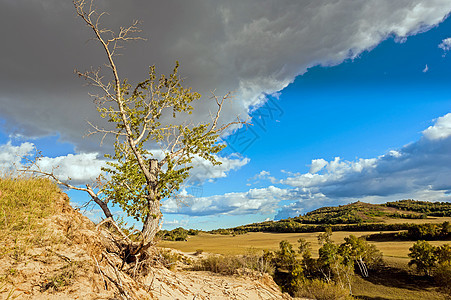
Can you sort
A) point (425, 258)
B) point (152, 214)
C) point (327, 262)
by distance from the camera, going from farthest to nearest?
→ point (425, 258) < point (327, 262) < point (152, 214)

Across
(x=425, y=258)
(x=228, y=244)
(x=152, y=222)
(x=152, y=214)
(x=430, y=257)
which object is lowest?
(x=425, y=258)

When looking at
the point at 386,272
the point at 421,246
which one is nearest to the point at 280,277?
the point at 386,272

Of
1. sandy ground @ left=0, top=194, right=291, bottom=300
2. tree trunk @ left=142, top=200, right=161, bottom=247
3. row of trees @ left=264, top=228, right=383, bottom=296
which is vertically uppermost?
tree trunk @ left=142, top=200, right=161, bottom=247

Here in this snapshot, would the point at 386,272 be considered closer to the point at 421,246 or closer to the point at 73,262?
the point at 421,246

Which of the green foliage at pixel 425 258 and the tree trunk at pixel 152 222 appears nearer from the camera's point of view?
the tree trunk at pixel 152 222

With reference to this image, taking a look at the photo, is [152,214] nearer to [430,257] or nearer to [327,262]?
[327,262]

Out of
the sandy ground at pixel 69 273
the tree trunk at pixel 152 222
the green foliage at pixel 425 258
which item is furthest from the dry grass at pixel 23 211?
the green foliage at pixel 425 258

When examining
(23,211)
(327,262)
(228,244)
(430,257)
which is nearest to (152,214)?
(23,211)

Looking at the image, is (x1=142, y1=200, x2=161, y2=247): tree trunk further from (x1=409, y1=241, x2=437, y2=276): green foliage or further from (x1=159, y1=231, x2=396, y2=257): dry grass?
(x1=409, y1=241, x2=437, y2=276): green foliage

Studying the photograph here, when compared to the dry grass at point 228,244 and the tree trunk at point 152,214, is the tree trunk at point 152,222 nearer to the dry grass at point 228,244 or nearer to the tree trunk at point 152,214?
the tree trunk at point 152,214

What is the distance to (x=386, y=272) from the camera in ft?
211

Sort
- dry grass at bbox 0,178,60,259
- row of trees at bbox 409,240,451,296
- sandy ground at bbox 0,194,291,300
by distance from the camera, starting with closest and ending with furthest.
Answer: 1. sandy ground at bbox 0,194,291,300
2. dry grass at bbox 0,178,60,259
3. row of trees at bbox 409,240,451,296

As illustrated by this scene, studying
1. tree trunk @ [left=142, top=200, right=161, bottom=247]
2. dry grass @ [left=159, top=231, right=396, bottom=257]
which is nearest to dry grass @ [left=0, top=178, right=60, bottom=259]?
tree trunk @ [left=142, top=200, right=161, bottom=247]

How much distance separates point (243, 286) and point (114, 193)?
8.25m
